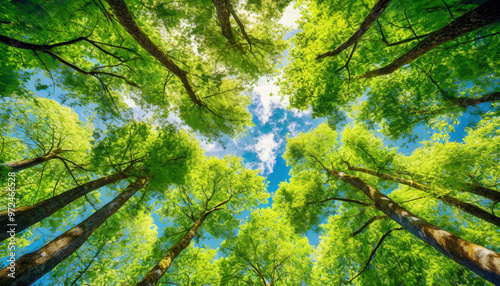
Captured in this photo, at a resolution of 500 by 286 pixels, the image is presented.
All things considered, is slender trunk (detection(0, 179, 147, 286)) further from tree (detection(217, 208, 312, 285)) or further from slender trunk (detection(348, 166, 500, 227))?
slender trunk (detection(348, 166, 500, 227))

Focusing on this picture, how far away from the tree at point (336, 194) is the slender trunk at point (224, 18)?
25.3ft

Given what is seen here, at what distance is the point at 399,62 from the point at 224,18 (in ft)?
20.8

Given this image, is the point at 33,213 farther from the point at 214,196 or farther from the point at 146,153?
the point at 214,196

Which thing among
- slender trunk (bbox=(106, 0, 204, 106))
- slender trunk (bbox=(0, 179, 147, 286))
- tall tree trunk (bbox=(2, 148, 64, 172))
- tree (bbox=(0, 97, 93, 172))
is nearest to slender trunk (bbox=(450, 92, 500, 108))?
slender trunk (bbox=(106, 0, 204, 106))

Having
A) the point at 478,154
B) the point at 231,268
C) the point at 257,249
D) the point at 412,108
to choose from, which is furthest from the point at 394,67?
the point at 231,268

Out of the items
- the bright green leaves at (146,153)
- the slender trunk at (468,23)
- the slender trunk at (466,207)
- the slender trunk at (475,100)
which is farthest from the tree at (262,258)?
the slender trunk at (468,23)

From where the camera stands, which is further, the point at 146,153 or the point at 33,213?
the point at 146,153

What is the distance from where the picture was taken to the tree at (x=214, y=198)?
9.19 meters

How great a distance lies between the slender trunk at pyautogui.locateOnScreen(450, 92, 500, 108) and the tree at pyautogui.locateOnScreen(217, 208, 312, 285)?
9338 millimetres

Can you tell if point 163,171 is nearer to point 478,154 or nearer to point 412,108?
point 412,108

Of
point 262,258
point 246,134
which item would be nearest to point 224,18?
point 246,134

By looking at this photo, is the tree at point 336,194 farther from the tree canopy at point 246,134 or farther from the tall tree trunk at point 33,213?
the tall tree trunk at point 33,213

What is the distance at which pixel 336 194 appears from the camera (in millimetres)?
8453

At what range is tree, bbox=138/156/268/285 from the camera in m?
9.19
